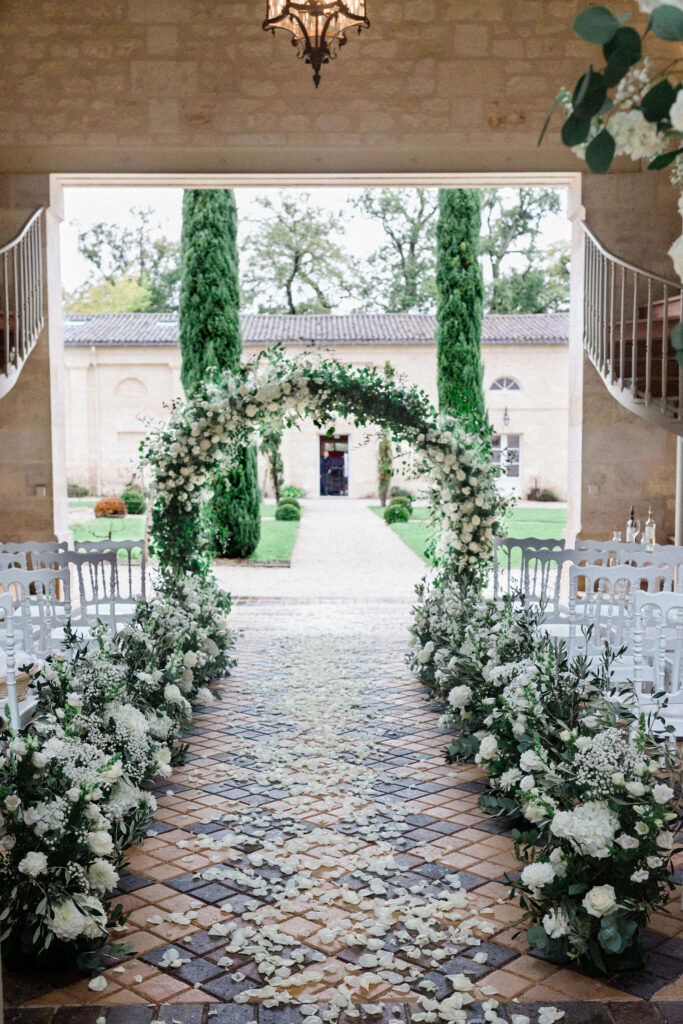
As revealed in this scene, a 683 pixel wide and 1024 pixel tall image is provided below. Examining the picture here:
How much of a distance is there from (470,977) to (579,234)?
23.9 feet

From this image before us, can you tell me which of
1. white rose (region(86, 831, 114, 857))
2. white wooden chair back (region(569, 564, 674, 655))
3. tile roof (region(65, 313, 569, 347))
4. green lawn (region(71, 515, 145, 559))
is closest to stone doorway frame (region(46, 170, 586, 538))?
white wooden chair back (region(569, 564, 674, 655))

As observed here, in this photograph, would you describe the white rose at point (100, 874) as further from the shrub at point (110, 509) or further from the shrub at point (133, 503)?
the shrub at point (133, 503)

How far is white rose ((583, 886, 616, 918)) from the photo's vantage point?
2596mm

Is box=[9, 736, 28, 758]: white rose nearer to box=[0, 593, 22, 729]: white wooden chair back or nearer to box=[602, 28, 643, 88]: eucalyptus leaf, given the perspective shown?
box=[0, 593, 22, 729]: white wooden chair back

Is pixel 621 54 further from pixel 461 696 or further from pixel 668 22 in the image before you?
pixel 461 696

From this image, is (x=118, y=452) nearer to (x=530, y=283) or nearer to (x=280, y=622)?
(x=530, y=283)

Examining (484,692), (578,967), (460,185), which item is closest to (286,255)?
(460,185)

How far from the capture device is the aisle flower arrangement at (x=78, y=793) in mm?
2617

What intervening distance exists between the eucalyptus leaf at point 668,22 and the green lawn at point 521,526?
43.1ft

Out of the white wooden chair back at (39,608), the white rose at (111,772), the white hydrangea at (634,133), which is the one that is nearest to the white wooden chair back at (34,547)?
the white wooden chair back at (39,608)

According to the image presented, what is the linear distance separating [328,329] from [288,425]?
19.1 metres

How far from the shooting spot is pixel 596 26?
0.77m

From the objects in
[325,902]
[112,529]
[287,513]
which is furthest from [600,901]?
[287,513]

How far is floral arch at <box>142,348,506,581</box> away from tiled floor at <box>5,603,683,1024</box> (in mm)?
1654
